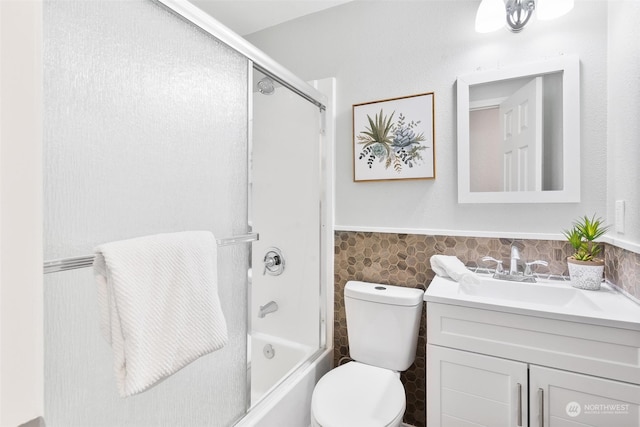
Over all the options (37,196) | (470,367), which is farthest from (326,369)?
(37,196)

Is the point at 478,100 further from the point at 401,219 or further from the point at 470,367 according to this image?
the point at 470,367

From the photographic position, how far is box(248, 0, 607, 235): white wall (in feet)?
4.28

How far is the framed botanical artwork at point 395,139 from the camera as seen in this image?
158 centimetres

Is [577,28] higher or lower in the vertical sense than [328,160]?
higher

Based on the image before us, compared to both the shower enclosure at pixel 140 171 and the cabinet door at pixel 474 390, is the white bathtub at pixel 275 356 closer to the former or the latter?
the shower enclosure at pixel 140 171

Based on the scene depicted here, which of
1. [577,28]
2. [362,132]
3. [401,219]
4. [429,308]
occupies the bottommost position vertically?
[429,308]

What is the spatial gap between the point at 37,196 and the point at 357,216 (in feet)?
5.12

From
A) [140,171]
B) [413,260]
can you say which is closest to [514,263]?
[413,260]

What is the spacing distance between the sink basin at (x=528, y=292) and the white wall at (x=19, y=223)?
4.36ft

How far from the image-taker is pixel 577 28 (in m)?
1.32

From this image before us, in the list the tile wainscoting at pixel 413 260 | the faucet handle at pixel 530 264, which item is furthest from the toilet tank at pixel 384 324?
the faucet handle at pixel 530 264

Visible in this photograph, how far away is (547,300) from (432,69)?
1190 mm

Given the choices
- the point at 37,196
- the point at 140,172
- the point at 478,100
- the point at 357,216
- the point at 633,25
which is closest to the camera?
the point at 37,196

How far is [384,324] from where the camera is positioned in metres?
1.46
